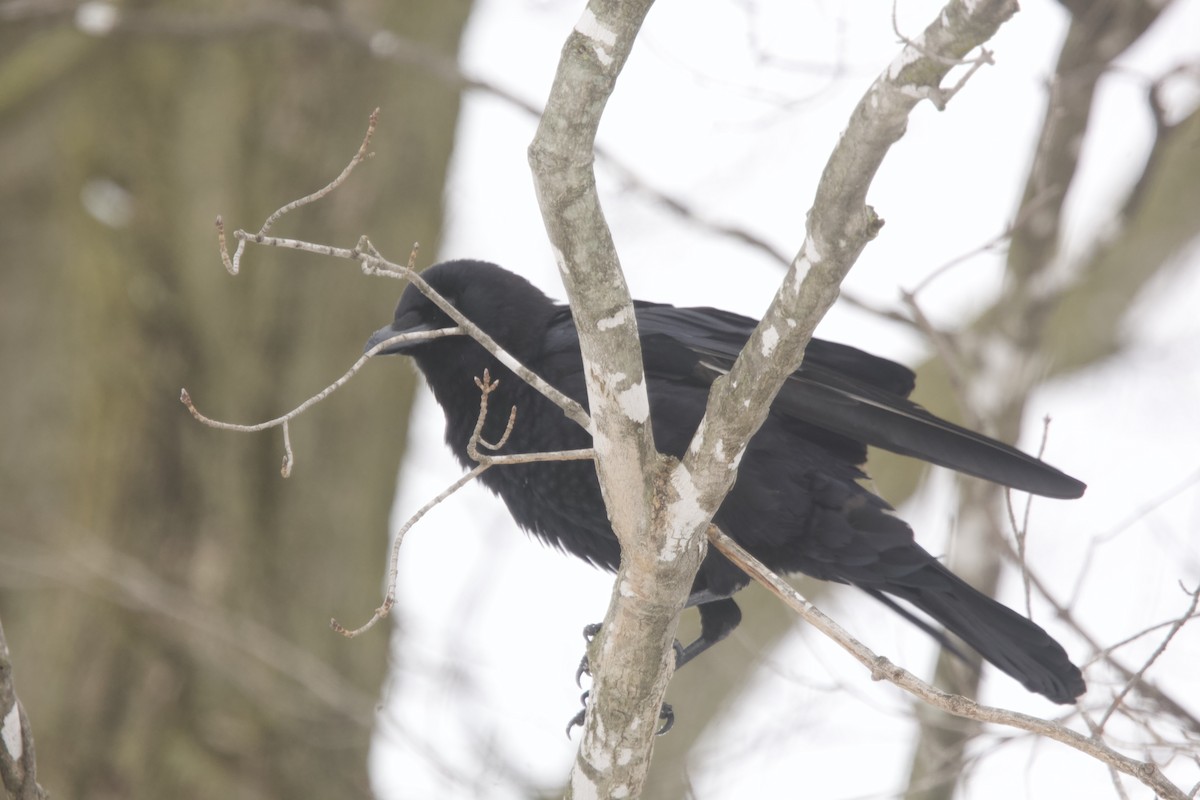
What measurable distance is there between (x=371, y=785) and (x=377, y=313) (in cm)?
212

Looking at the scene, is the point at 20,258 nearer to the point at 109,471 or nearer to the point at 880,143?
the point at 109,471

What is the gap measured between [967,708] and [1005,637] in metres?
1.39

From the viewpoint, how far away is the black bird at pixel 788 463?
3.25 m

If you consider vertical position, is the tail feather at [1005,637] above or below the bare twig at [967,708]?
above

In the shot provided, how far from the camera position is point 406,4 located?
5840mm

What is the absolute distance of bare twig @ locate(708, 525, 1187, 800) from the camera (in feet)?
6.77

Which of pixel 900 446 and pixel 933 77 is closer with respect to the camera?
pixel 933 77

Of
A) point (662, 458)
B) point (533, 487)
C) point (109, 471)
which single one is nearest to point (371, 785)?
point (109, 471)

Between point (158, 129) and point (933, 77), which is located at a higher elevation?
point (158, 129)

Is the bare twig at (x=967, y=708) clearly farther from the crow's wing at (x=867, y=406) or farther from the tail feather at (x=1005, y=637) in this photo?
the tail feather at (x=1005, y=637)

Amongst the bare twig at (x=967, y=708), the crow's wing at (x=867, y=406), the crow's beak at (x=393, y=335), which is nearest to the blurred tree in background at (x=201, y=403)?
the crow's beak at (x=393, y=335)

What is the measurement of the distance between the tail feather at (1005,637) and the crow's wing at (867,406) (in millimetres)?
450

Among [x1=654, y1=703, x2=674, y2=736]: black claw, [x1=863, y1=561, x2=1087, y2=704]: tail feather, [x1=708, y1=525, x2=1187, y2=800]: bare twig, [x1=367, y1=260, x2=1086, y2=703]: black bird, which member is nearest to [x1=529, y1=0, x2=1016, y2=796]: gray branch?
[x1=708, y1=525, x2=1187, y2=800]: bare twig

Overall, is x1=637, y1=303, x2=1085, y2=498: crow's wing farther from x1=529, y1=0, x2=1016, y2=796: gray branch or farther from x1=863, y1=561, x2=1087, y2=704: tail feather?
x1=529, y1=0, x2=1016, y2=796: gray branch
